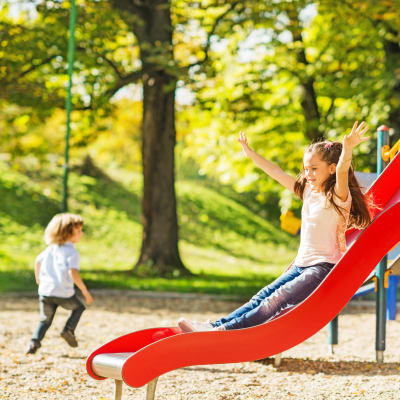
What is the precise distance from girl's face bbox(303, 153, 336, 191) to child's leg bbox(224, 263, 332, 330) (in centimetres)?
55

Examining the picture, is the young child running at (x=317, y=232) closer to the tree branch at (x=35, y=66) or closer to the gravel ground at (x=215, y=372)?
the gravel ground at (x=215, y=372)

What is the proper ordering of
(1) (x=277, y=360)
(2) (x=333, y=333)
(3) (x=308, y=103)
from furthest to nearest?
(3) (x=308, y=103)
(2) (x=333, y=333)
(1) (x=277, y=360)

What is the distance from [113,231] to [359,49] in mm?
9205

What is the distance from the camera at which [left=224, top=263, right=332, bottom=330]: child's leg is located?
4.45 m

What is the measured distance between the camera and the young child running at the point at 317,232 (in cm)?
447

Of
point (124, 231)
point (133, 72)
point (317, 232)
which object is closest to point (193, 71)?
point (133, 72)

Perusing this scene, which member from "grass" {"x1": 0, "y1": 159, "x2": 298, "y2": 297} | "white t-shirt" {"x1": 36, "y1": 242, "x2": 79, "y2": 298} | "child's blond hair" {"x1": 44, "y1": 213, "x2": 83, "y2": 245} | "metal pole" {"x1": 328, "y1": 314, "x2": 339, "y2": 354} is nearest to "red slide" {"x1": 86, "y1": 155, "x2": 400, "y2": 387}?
"white t-shirt" {"x1": 36, "y1": 242, "x2": 79, "y2": 298}

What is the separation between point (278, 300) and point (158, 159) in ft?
33.6

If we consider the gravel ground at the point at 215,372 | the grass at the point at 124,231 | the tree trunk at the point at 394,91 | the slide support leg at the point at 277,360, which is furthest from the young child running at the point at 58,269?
the tree trunk at the point at 394,91

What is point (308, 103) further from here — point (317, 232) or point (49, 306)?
point (317, 232)

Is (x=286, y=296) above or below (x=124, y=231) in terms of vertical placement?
below

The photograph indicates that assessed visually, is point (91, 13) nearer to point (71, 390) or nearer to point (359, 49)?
point (359, 49)

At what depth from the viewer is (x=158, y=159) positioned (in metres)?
14.6

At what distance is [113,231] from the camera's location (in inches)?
849
